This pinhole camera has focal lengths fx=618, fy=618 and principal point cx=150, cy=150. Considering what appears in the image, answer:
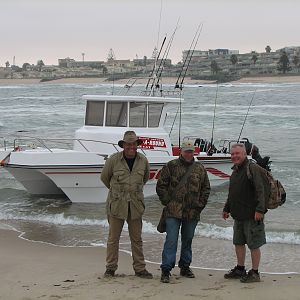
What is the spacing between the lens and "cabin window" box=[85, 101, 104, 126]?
44.9 ft

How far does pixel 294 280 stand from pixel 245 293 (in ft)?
3.36

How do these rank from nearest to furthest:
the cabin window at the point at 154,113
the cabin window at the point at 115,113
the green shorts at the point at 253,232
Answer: the green shorts at the point at 253,232, the cabin window at the point at 115,113, the cabin window at the point at 154,113

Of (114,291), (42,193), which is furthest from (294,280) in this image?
(42,193)

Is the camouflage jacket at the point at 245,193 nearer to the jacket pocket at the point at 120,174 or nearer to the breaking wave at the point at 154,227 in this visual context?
the jacket pocket at the point at 120,174

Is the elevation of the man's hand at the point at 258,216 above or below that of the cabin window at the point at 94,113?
below

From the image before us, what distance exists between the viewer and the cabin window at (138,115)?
13.8 metres

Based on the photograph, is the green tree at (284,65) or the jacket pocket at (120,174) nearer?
the jacket pocket at (120,174)

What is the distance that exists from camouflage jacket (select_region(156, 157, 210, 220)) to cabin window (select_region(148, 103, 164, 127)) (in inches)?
289

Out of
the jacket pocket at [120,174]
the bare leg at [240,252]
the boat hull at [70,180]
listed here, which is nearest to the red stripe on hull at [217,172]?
the boat hull at [70,180]

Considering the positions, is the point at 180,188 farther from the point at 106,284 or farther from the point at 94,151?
the point at 94,151

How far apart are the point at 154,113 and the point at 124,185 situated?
7.47 meters

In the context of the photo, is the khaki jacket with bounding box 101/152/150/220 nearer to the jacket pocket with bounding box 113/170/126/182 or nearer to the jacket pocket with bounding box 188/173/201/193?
the jacket pocket with bounding box 113/170/126/182

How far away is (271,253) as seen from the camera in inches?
360

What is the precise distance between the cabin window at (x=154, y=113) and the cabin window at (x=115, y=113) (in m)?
0.63
